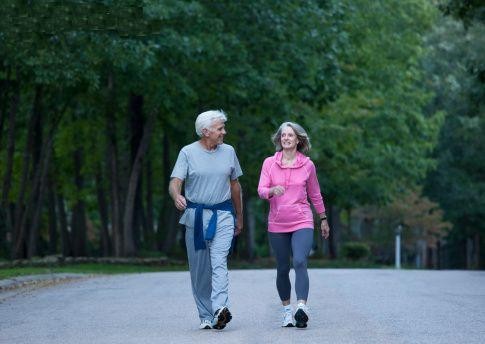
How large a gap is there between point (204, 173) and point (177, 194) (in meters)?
0.36

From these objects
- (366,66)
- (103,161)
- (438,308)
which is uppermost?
(366,66)

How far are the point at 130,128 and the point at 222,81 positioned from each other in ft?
16.2

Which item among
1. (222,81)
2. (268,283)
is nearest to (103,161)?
(222,81)

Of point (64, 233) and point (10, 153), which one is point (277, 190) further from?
point (64, 233)

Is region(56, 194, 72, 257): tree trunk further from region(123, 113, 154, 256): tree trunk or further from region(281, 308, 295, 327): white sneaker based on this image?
region(281, 308, 295, 327): white sneaker

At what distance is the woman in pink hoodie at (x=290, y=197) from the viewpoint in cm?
1295

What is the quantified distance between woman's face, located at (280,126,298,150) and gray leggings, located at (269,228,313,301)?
2.54 ft

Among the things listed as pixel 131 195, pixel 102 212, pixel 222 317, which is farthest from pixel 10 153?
pixel 222 317

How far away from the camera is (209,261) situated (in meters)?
13.0

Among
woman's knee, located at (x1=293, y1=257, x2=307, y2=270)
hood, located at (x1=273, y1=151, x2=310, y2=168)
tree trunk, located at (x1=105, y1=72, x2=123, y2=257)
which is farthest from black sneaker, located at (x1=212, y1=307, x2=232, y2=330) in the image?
tree trunk, located at (x1=105, y1=72, x2=123, y2=257)

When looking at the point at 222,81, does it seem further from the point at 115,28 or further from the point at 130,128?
the point at 115,28

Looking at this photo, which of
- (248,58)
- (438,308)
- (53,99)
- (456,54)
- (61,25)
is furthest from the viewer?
(456,54)

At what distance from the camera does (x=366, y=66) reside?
4606 centimetres

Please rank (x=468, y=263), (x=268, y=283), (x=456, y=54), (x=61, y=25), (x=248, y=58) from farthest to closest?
(x=468, y=263)
(x=456, y=54)
(x=248, y=58)
(x=61, y=25)
(x=268, y=283)
